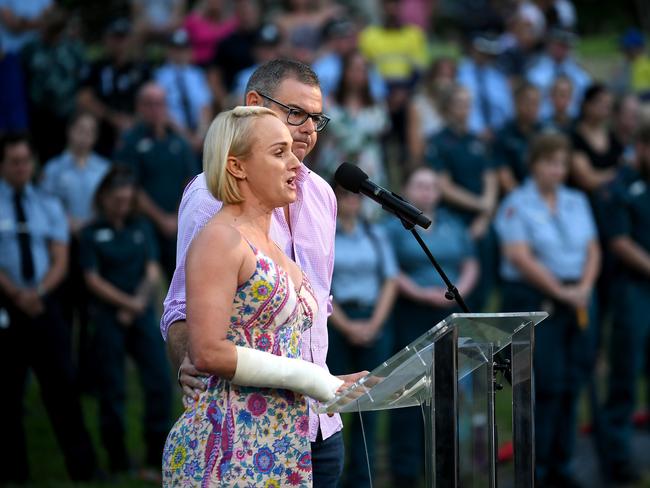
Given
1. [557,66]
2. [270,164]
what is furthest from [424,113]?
[270,164]

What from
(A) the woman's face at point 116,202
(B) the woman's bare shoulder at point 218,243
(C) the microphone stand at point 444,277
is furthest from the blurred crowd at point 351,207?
(B) the woman's bare shoulder at point 218,243

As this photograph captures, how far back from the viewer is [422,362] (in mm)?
3678

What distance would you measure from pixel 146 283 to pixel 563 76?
14.6 ft

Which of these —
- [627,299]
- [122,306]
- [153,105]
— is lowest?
[627,299]

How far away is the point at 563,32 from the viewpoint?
39.5ft

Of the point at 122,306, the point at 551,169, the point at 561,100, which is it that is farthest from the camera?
the point at 561,100

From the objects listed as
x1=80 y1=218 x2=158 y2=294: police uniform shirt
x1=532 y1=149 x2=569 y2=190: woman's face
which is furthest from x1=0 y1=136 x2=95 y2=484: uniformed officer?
x1=532 y1=149 x2=569 y2=190: woman's face

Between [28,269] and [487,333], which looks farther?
[28,269]

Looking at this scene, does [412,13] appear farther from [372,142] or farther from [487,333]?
[487,333]

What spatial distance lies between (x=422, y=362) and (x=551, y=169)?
203 inches

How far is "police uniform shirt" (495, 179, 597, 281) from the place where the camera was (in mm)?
8602

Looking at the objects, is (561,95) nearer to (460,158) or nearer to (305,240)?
(460,158)

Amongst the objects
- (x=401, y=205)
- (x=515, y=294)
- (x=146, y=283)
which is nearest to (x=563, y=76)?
(x=515, y=294)

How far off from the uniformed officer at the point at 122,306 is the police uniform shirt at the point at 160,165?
0.86 meters
